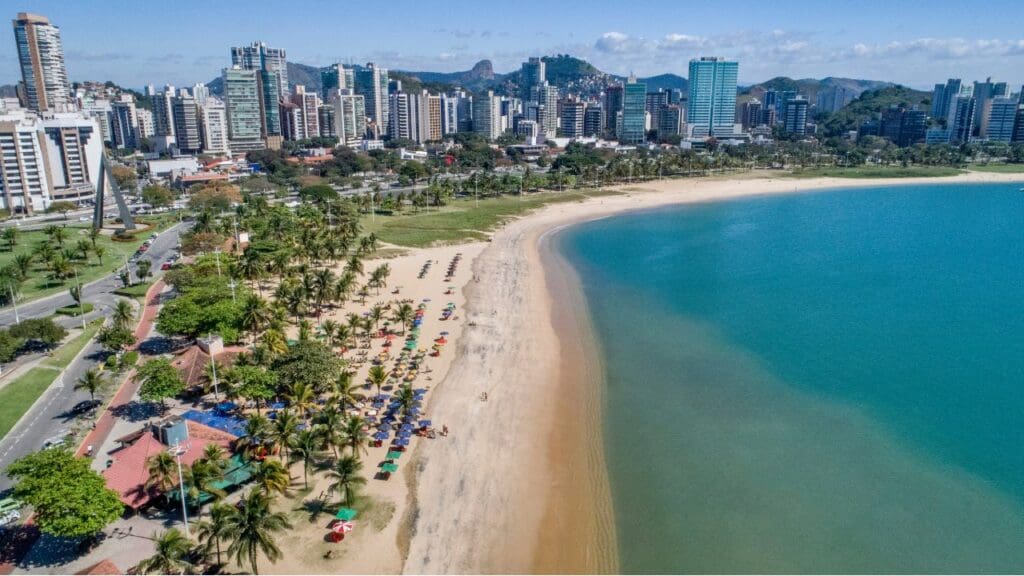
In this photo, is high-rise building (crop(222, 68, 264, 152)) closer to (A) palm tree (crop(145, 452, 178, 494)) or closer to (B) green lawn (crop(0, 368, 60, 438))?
(B) green lawn (crop(0, 368, 60, 438))

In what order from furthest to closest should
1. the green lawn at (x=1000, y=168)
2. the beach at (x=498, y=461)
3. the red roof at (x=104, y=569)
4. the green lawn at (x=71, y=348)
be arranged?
the green lawn at (x=1000, y=168) < the green lawn at (x=71, y=348) < the beach at (x=498, y=461) < the red roof at (x=104, y=569)

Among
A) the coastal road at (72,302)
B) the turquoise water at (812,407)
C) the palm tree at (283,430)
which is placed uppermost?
the palm tree at (283,430)

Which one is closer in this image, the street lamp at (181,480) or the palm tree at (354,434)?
the street lamp at (181,480)

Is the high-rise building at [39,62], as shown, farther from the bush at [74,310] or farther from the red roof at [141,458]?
the red roof at [141,458]

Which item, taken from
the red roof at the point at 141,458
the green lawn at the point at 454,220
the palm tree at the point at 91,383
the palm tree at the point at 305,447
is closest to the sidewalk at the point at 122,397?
the palm tree at the point at 91,383

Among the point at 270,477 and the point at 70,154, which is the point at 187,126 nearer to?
the point at 70,154

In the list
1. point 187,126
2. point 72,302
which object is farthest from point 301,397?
point 187,126

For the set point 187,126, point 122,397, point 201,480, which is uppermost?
point 187,126
